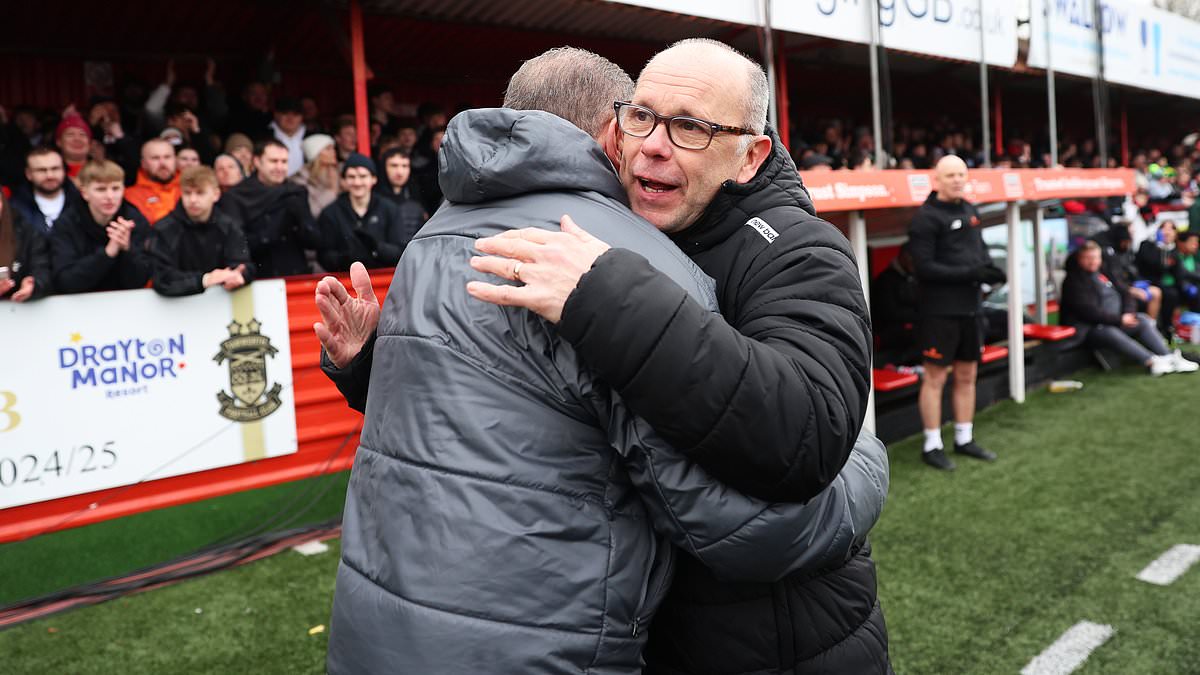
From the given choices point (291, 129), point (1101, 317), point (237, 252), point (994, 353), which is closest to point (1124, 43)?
point (1101, 317)

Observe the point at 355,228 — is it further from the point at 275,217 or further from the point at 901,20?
the point at 901,20

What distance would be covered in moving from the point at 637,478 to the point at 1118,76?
39.8 feet

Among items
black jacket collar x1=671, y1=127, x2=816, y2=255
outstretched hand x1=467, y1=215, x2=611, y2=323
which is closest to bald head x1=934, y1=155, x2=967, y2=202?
black jacket collar x1=671, y1=127, x2=816, y2=255

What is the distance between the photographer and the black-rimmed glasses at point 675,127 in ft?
4.54

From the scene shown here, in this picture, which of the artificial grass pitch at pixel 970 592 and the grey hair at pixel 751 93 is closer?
the grey hair at pixel 751 93

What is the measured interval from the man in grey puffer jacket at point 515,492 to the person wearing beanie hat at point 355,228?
423 centimetres

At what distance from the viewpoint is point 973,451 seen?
6312mm

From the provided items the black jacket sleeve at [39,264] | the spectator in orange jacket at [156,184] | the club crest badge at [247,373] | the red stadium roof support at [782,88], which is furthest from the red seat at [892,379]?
the black jacket sleeve at [39,264]

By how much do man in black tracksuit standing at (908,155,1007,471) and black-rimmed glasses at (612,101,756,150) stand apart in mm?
5179

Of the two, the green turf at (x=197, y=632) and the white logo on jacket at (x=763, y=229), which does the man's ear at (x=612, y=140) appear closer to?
the white logo on jacket at (x=763, y=229)

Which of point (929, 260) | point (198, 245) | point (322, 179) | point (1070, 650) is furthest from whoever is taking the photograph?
point (929, 260)

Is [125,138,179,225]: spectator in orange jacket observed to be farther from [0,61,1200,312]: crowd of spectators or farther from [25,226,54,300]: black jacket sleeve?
[25,226,54,300]: black jacket sleeve

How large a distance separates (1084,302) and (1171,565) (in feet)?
19.4

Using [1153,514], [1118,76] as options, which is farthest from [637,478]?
[1118,76]
